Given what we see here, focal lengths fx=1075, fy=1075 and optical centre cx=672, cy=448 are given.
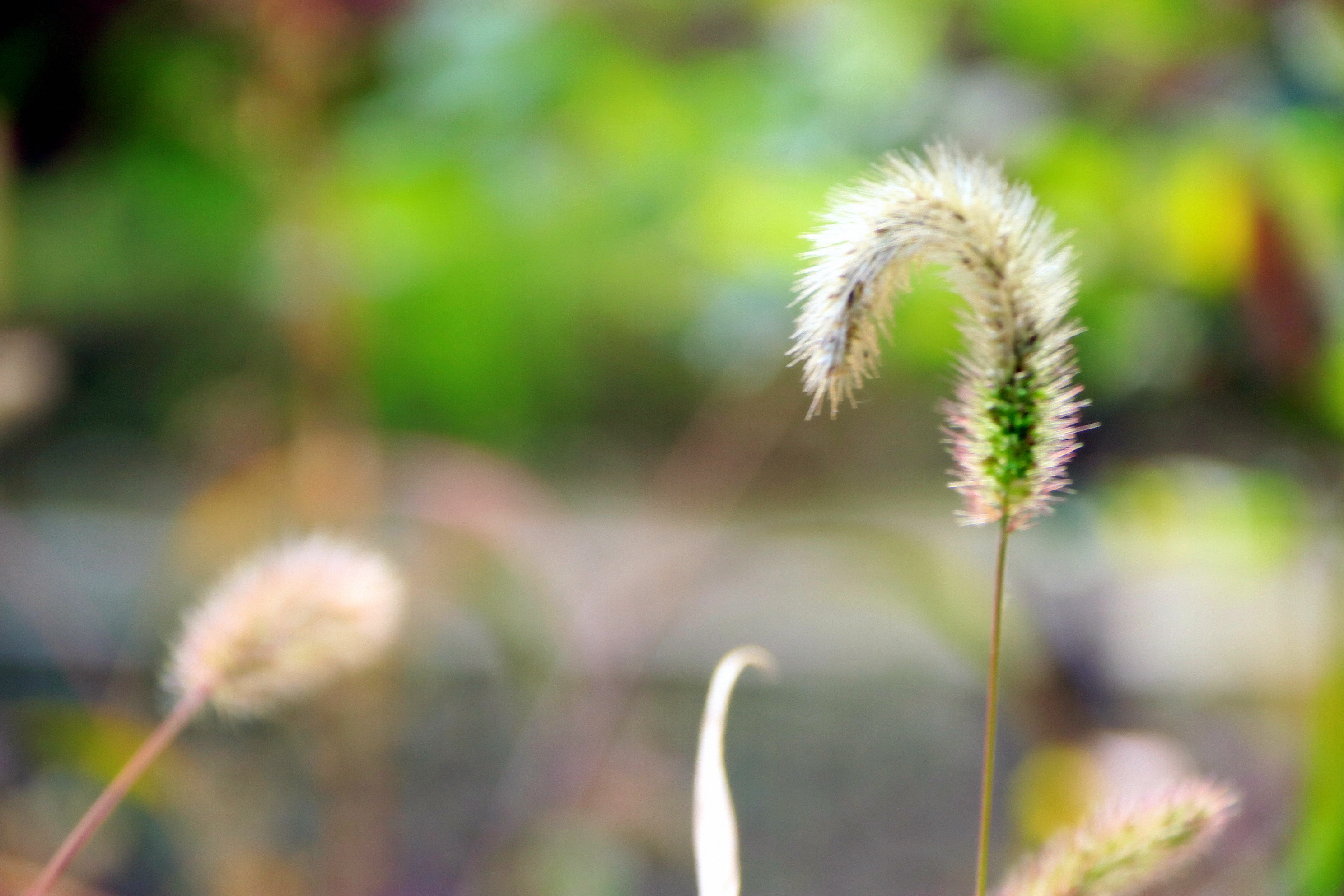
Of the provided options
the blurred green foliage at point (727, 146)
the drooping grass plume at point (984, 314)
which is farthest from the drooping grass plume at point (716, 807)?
the blurred green foliage at point (727, 146)

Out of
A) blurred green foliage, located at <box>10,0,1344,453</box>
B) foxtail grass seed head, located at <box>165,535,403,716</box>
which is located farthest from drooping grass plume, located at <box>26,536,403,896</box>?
blurred green foliage, located at <box>10,0,1344,453</box>

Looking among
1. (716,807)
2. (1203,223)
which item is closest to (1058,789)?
(1203,223)

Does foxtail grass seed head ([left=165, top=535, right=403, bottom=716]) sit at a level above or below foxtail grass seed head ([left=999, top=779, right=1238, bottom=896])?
above

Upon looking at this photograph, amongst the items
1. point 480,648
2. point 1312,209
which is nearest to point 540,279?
point 480,648

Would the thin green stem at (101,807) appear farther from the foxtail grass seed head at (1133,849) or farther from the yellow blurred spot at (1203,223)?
the yellow blurred spot at (1203,223)

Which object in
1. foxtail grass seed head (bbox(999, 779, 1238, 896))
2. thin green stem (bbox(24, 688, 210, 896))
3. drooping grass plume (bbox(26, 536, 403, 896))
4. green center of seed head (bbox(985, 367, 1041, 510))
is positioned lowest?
thin green stem (bbox(24, 688, 210, 896))

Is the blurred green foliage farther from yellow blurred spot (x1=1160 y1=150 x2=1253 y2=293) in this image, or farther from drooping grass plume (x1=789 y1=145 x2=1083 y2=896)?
drooping grass plume (x1=789 y1=145 x2=1083 y2=896)

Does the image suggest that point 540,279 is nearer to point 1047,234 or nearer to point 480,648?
point 480,648
